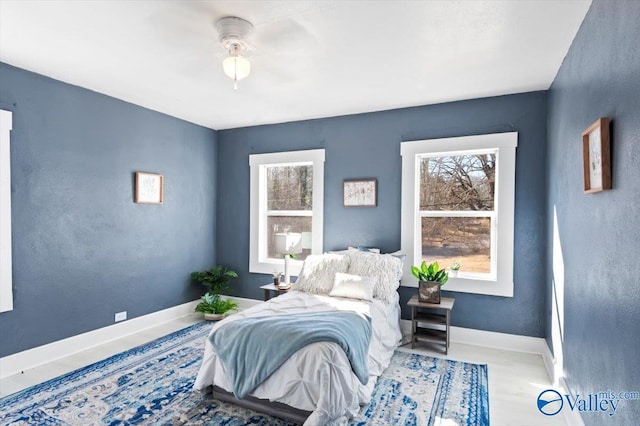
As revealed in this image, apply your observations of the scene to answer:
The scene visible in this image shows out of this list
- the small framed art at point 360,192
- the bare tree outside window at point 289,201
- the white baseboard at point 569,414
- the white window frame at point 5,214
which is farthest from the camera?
the bare tree outside window at point 289,201

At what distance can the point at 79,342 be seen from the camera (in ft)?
12.1

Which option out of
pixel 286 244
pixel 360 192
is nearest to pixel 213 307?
pixel 286 244

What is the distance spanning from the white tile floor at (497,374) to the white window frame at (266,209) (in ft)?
5.21

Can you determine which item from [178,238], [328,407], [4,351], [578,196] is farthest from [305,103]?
[4,351]

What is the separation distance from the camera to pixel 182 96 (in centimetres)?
398

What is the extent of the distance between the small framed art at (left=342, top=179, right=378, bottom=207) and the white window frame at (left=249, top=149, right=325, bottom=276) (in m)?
0.36

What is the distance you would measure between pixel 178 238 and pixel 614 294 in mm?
4686

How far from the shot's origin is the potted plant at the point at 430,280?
375cm

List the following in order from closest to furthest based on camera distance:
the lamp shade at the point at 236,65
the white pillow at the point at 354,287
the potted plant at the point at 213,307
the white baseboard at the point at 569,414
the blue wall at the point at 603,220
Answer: the blue wall at the point at 603,220 < the white baseboard at the point at 569,414 < the lamp shade at the point at 236,65 < the white pillow at the point at 354,287 < the potted plant at the point at 213,307

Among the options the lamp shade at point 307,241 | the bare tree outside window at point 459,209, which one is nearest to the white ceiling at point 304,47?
the bare tree outside window at point 459,209

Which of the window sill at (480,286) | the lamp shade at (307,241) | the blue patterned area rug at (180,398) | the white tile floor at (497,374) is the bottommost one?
the white tile floor at (497,374)

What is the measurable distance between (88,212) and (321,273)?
8.55ft

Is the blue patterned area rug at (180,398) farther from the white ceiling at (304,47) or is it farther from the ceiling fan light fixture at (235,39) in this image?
the white ceiling at (304,47)

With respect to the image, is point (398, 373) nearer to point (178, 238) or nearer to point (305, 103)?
point (305, 103)
